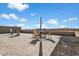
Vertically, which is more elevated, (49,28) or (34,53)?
(49,28)

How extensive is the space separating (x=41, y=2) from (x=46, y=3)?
0.08m

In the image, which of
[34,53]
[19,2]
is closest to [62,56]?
[34,53]

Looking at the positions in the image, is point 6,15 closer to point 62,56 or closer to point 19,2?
point 19,2

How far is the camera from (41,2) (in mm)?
2787

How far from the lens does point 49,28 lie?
2906 millimetres

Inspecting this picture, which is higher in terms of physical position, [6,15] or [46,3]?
[46,3]

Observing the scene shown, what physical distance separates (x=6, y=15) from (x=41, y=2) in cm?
62

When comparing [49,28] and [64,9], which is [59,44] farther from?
[64,9]

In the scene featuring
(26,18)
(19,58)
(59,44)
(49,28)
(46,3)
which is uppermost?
(46,3)

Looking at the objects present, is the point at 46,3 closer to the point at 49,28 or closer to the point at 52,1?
the point at 52,1

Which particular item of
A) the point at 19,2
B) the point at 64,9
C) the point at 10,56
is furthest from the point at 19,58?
the point at 64,9

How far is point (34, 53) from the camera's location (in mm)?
2848

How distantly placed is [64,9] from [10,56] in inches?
47.0

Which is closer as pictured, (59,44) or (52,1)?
(52,1)
